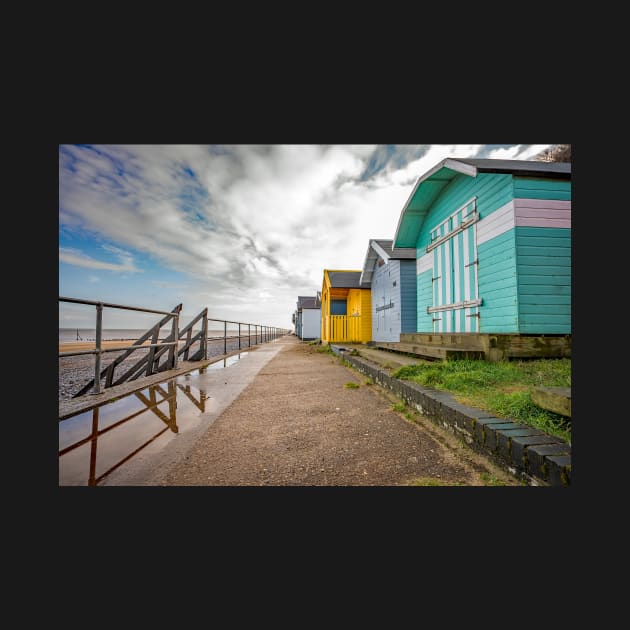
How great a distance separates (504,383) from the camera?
314cm

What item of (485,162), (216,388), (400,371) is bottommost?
(216,388)

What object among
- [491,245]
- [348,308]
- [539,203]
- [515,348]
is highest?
[539,203]

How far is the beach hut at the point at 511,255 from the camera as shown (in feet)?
14.6

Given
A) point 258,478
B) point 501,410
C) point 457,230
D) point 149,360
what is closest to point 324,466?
point 258,478

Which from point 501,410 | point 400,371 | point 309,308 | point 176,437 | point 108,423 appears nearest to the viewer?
point 501,410

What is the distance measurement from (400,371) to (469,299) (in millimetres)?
2777

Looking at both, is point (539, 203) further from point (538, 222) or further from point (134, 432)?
point (134, 432)

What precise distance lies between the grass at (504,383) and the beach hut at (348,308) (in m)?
8.71

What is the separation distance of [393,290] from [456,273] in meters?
3.58

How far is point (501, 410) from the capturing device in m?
2.22

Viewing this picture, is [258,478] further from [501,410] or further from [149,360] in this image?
[149,360]

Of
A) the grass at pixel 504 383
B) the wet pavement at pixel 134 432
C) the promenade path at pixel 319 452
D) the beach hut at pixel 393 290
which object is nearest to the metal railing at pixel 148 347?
the wet pavement at pixel 134 432

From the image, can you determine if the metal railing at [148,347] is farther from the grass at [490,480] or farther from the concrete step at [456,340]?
the concrete step at [456,340]

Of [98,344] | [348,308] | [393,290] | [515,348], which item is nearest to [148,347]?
[98,344]
